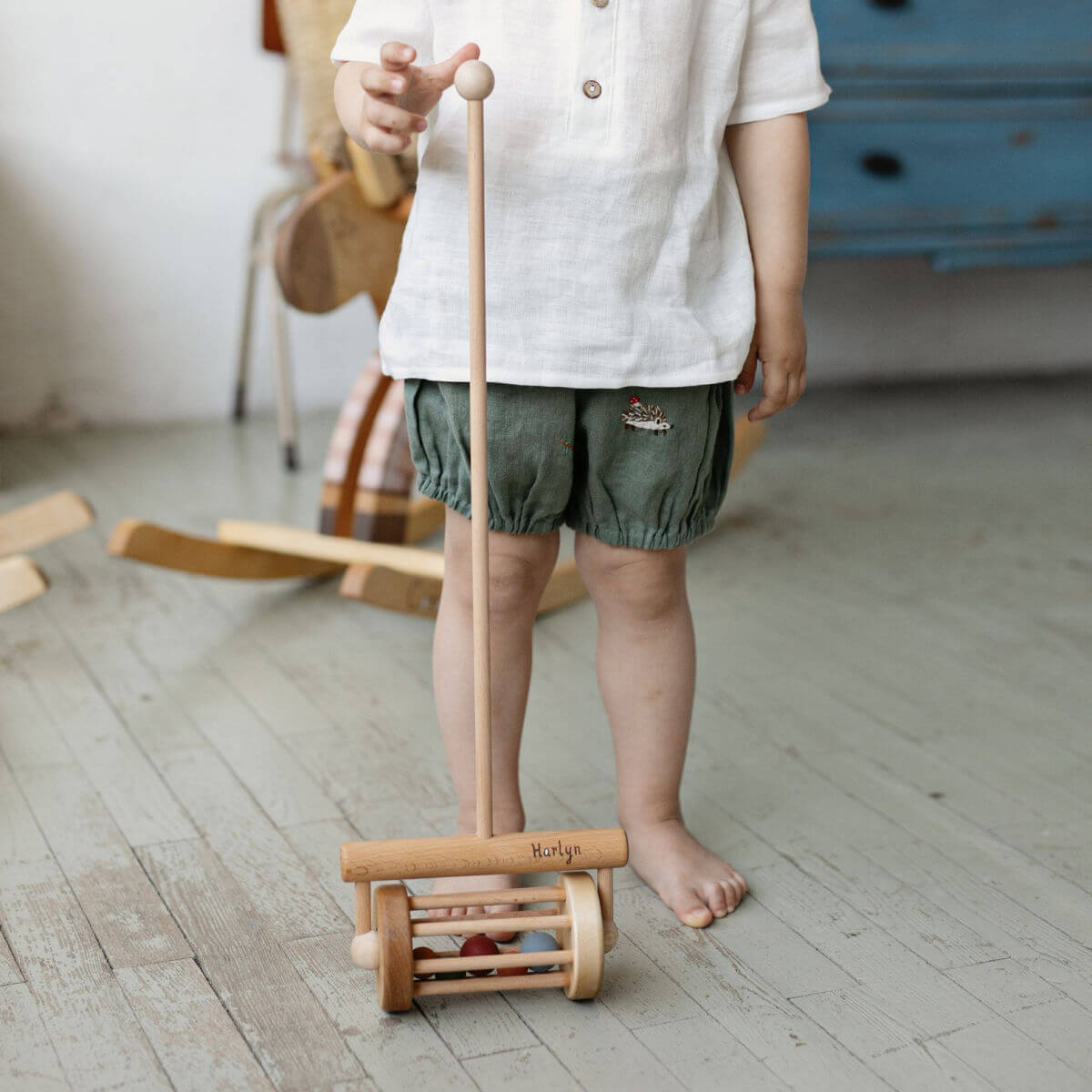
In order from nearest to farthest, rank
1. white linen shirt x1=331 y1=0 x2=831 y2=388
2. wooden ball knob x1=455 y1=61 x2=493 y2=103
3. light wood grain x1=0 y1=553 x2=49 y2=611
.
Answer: wooden ball knob x1=455 y1=61 x2=493 y2=103 → white linen shirt x1=331 y1=0 x2=831 y2=388 → light wood grain x1=0 y1=553 x2=49 y2=611

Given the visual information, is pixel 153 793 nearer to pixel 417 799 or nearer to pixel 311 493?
pixel 417 799

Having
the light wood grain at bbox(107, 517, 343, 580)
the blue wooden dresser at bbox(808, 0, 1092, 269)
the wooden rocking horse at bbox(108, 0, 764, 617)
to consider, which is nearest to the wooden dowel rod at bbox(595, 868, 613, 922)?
the wooden rocking horse at bbox(108, 0, 764, 617)

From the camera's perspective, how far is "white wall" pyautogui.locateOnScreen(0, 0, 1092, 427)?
7.76 ft

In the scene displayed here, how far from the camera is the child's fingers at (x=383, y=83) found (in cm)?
77

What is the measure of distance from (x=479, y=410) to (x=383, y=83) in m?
0.20

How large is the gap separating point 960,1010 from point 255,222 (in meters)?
1.83

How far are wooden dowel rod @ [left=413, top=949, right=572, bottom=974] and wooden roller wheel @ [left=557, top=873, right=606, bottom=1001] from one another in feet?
0.03

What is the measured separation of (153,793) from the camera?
1137 millimetres

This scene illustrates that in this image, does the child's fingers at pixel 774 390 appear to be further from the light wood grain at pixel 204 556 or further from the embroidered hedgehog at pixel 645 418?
the light wood grain at pixel 204 556

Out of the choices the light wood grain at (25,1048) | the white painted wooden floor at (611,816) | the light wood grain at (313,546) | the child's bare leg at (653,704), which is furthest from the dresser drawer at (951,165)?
the light wood grain at (25,1048)

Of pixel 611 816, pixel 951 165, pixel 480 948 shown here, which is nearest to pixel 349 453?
pixel 611 816

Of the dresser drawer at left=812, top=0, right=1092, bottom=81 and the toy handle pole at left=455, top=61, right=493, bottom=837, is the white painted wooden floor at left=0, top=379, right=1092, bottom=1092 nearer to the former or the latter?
the toy handle pole at left=455, top=61, right=493, bottom=837

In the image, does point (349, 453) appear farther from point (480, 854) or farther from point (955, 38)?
point (955, 38)

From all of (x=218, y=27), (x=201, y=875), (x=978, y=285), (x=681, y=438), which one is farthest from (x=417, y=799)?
(x=978, y=285)
